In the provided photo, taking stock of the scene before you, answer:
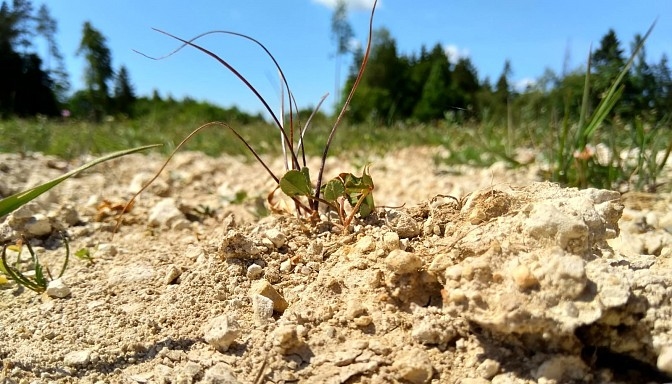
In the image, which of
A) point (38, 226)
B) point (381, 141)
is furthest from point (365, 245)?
point (381, 141)

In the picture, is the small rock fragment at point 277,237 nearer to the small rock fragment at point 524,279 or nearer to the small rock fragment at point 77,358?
the small rock fragment at point 77,358

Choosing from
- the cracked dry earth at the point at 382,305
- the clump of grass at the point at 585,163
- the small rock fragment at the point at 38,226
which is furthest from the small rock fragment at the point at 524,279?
the small rock fragment at the point at 38,226

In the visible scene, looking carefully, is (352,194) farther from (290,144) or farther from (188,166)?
(188,166)

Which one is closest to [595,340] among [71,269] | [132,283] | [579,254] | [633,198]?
[579,254]

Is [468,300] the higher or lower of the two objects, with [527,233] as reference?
lower

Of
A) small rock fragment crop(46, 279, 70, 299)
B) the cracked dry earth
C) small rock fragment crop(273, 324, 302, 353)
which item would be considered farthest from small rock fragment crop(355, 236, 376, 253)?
small rock fragment crop(46, 279, 70, 299)
